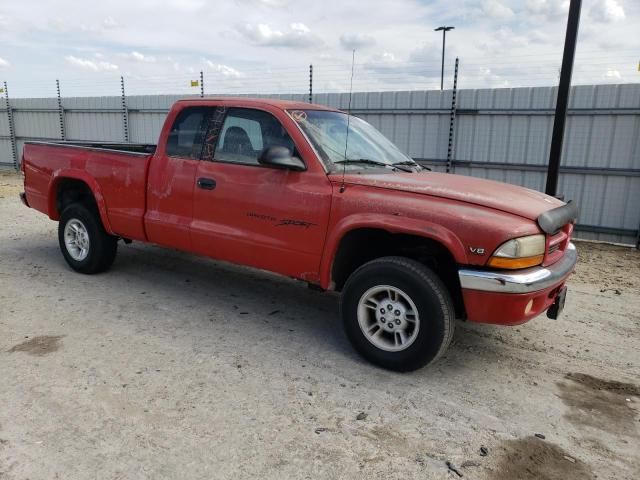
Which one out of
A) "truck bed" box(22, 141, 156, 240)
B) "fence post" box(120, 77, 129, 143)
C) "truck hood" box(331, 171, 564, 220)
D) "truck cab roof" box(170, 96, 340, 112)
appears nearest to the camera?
"truck hood" box(331, 171, 564, 220)

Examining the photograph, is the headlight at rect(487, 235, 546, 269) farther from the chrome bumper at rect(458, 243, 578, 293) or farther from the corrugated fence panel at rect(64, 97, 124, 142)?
the corrugated fence panel at rect(64, 97, 124, 142)

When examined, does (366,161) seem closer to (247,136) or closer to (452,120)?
(247,136)

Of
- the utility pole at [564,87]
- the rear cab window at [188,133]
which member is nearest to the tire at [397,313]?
the rear cab window at [188,133]

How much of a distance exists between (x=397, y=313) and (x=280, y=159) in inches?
55.6

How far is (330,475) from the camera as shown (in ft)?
8.30

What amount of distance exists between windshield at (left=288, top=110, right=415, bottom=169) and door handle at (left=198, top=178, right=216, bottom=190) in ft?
2.93

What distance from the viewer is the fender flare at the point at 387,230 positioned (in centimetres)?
326

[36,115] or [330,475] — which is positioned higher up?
[36,115]

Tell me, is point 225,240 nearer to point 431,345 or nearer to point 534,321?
point 431,345

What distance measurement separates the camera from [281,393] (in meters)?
3.29

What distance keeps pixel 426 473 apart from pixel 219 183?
110 inches

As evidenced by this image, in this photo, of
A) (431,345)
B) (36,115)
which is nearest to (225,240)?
(431,345)

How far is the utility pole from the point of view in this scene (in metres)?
6.56

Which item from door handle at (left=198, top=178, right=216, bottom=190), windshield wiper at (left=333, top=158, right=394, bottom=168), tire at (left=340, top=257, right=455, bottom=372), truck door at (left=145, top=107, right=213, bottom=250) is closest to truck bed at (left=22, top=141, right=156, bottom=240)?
truck door at (left=145, top=107, right=213, bottom=250)
